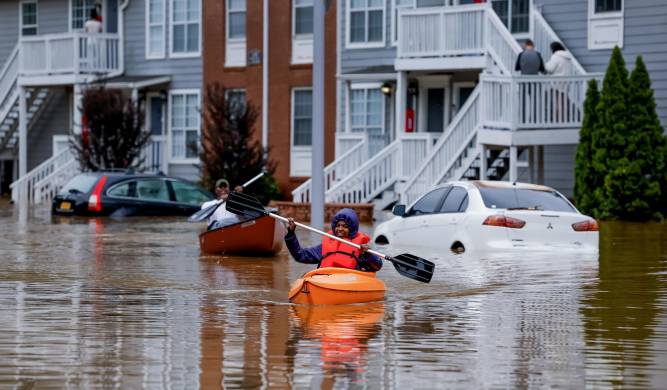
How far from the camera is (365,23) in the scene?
4056 cm

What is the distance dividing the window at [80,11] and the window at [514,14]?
16255 millimetres

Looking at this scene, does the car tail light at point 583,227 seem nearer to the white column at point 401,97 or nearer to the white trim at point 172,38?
the white column at point 401,97

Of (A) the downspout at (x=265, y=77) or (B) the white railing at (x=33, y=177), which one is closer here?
(A) the downspout at (x=265, y=77)

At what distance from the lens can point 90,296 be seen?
1714 cm

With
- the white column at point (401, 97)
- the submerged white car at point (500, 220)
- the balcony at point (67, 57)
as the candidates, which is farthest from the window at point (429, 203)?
the balcony at point (67, 57)

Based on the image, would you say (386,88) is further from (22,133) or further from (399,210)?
(399,210)

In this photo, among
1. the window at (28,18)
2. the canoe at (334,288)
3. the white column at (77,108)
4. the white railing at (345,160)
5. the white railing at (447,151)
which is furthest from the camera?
the window at (28,18)

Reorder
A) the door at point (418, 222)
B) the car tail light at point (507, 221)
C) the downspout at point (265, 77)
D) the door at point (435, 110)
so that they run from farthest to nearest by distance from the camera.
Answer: the downspout at point (265, 77) → the door at point (435, 110) → the door at point (418, 222) → the car tail light at point (507, 221)

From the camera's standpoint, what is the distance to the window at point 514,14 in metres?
36.8

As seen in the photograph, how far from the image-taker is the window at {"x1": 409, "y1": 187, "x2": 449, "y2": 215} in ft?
77.0

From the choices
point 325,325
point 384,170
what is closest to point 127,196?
point 384,170

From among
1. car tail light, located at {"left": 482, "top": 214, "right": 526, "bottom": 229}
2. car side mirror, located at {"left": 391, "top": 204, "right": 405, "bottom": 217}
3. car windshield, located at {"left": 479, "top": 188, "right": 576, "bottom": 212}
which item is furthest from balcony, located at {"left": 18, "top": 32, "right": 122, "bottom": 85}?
car tail light, located at {"left": 482, "top": 214, "right": 526, "bottom": 229}

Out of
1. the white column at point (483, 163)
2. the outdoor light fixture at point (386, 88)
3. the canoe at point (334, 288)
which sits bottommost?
the canoe at point (334, 288)

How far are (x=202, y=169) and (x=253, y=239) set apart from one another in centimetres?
1714
